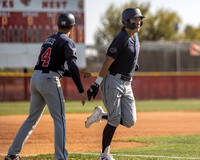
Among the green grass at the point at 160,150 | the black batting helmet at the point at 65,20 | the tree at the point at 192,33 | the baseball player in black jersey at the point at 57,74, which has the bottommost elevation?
the tree at the point at 192,33

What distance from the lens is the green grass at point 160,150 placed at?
661 cm

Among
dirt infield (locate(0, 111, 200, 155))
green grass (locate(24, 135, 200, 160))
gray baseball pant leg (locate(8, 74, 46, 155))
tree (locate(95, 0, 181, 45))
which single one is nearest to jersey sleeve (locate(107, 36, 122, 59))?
gray baseball pant leg (locate(8, 74, 46, 155))

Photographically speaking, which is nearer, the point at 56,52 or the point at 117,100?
the point at 56,52

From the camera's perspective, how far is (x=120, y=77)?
6.09 meters

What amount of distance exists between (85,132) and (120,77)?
174 inches

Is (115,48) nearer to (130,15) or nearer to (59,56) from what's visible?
(130,15)

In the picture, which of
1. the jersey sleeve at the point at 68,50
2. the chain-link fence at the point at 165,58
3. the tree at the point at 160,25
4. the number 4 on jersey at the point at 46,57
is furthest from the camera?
the tree at the point at 160,25

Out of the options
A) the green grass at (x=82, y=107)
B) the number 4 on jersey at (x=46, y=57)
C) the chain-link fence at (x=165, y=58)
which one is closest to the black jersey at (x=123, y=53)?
the number 4 on jersey at (x=46, y=57)

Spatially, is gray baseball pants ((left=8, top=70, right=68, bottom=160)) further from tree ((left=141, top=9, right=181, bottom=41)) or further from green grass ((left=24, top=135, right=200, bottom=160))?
tree ((left=141, top=9, right=181, bottom=41))

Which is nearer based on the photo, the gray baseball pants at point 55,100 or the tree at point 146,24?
the gray baseball pants at point 55,100

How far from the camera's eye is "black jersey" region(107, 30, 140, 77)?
598 cm

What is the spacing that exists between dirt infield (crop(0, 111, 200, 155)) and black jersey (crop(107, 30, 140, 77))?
2.10 metres

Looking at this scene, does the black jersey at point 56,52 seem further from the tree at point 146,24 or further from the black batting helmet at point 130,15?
the tree at point 146,24

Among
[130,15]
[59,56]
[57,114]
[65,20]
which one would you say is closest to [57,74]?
[59,56]
